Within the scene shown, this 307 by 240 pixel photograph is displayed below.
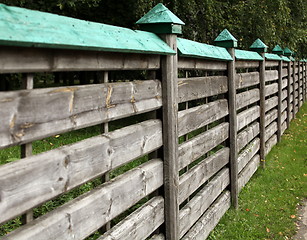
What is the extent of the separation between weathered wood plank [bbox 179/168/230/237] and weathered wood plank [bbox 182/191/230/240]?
0.07 meters

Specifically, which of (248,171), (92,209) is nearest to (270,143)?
(248,171)

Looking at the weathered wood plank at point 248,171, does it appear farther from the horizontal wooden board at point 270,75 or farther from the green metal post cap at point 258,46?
the green metal post cap at point 258,46

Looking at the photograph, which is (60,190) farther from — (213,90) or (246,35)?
(246,35)

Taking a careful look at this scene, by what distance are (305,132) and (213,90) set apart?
24.1 ft

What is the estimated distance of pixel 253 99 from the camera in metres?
6.65

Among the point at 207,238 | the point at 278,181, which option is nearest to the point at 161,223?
the point at 207,238

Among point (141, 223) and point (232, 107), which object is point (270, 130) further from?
point (141, 223)

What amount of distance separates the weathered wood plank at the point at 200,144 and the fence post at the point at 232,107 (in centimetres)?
14

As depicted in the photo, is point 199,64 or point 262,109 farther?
point 262,109

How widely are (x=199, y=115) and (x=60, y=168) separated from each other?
2294 millimetres

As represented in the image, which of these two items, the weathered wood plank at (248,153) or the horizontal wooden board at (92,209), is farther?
the weathered wood plank at (248,153)

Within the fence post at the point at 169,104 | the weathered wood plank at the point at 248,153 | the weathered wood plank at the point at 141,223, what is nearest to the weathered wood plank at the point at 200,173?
the fence post at the point at 169,104

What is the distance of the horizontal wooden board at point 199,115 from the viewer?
3451 millimetres

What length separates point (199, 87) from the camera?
153 inches
